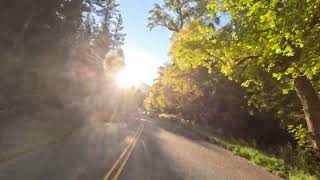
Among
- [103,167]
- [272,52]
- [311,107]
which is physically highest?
[272,52]

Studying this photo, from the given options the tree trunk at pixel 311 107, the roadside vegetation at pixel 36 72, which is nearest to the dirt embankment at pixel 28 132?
the roadside vegetation at pixel 36 72

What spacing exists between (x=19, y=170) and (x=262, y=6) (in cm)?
941

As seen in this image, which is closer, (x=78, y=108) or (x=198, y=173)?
(x=198, y=173)

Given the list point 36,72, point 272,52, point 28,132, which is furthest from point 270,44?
point 36,72

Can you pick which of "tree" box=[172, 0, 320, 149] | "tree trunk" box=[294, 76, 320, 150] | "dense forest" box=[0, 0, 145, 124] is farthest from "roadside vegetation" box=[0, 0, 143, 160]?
"tree trunk" box=[294, 76, 320, 150]

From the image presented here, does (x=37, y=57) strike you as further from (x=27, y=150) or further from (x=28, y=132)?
(x=27, y=150)

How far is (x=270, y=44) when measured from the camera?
11914 mm

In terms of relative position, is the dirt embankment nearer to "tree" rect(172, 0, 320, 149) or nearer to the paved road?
the paved road

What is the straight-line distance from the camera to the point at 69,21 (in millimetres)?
34031

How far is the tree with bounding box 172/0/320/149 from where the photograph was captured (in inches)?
422

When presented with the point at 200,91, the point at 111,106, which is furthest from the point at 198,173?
the point at 111,106

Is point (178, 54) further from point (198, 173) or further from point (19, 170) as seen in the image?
point (19, 170)

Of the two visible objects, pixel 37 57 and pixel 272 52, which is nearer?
pixel 272 52

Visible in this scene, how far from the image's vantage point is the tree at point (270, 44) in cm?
1073
